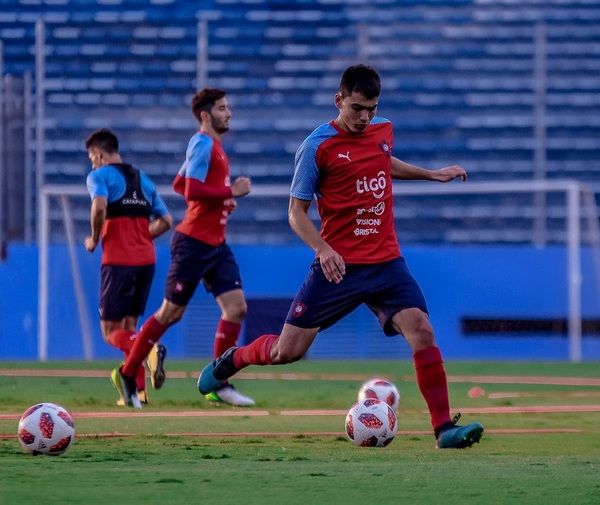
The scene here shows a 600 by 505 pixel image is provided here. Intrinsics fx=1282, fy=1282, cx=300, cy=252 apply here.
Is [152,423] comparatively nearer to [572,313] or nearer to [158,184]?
[572,313]

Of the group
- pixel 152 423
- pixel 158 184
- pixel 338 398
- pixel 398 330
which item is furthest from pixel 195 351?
pixel 398 330

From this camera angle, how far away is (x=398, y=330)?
648cm

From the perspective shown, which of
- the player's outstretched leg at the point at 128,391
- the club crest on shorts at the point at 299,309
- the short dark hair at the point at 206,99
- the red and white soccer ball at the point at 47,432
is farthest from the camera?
the short dark hair at the point at 206,99

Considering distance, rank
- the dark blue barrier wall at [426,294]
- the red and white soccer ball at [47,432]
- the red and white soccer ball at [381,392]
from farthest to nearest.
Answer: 1. the dark blue barrier wall at [426,294]
2. the red and white soccer ball at [381,392]
3. the red and white soccer ball at [47,432]

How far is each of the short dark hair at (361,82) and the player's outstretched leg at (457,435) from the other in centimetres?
166

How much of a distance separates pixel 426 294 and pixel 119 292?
6.65m

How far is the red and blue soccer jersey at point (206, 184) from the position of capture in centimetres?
930

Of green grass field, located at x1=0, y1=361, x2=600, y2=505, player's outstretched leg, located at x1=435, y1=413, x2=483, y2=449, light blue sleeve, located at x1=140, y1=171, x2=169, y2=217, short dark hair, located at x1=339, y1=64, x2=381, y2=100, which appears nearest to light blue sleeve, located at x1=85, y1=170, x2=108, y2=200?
light blue sleeve, located at x1=140, y1=171, x2=169, y2=217

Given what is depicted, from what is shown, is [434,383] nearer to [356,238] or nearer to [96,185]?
[356,238]

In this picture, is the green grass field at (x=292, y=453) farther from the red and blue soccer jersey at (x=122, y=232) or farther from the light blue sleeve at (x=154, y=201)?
the light blue sleeve at (x=154, y=201)

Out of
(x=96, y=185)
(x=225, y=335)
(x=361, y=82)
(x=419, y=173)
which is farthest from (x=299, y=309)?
(x=96, y=185)

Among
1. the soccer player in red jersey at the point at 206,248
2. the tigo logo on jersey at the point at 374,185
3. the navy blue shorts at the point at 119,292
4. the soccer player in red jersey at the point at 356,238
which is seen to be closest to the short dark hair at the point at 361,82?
the soccer player in red jersey at the point at 356,238

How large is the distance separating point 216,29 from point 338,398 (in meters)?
10.3

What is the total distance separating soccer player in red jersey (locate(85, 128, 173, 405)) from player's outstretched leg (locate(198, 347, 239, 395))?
187cm
